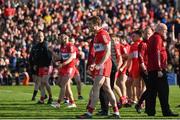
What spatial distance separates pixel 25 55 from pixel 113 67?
2045 cm

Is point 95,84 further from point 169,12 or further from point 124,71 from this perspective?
point 169,12

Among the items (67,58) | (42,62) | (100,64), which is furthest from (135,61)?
(100,64)

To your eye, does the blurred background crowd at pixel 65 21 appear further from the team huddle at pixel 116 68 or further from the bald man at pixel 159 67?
the bald man at pixel 159 67

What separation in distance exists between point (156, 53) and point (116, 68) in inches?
62.6

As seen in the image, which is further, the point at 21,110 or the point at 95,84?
the point at 21,110

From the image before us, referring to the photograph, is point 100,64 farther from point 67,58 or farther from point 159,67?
point 67,58

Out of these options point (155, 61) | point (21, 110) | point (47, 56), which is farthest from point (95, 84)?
point (47, 56)

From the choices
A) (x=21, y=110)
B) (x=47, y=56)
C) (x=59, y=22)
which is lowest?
(x=21, y=110)

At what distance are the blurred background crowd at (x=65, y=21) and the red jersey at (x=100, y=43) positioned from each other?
18869 mm

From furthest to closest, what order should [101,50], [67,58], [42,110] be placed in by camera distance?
[67,58]
[42,110]
[101,50]

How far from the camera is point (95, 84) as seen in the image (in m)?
16.2

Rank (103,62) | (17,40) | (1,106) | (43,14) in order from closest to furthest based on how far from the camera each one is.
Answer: (103,62) → (1,106) → (17,40) → (43,14)

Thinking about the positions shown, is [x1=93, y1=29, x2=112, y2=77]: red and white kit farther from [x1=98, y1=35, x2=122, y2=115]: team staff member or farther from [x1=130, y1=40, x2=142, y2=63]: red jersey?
[x1=130, y1=40, x2=142, y2=63]: red jersey

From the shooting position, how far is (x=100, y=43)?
1627cm
